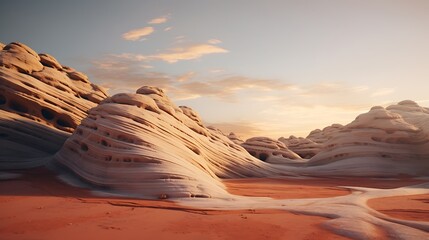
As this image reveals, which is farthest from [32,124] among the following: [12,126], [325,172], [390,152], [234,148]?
[390,152]

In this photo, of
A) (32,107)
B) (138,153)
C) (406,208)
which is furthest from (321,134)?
(138,153)

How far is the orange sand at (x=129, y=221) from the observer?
6.30 metres

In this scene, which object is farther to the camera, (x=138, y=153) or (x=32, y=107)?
(x=32, y=107)

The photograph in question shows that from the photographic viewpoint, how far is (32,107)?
21.8 metres

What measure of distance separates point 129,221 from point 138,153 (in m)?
5.55

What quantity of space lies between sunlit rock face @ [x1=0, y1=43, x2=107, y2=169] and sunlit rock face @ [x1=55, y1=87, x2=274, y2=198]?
14.9 feet

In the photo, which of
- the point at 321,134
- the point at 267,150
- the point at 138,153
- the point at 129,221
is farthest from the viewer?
the point at 321,134

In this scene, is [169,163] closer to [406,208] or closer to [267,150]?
[406,208]

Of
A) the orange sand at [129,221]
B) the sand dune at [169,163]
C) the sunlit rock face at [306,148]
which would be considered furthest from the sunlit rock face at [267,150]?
the orange sand at [129,221]

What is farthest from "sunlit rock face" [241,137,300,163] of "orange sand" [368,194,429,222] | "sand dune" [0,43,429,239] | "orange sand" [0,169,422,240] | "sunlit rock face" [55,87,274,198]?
"orange sand" [0,169,422,240]

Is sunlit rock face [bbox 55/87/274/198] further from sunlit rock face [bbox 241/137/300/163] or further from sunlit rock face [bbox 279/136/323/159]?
sunlit rock face [bbox 279/136/323/159]

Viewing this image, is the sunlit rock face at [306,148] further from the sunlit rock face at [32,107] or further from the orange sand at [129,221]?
the orange sand at [129,221]

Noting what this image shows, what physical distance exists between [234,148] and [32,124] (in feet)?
50.4

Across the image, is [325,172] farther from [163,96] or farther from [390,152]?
[163,96]
